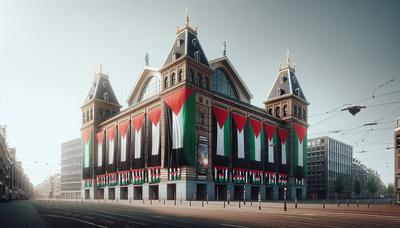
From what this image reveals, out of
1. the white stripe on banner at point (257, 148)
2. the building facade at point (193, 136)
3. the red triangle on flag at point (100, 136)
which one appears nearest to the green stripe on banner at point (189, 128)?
the building facade at point (193, 136)

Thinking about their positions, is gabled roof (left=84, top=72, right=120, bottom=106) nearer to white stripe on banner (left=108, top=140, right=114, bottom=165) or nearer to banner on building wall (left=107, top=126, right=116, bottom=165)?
banner on building wall (left=107, top=126, right=116, bottom=165)

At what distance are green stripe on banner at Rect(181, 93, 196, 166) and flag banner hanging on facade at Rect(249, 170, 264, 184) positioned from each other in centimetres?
1798

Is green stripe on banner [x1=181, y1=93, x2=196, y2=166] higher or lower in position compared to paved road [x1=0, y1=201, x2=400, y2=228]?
higher

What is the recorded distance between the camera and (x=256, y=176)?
66.2 meters

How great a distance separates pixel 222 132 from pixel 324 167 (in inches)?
3023

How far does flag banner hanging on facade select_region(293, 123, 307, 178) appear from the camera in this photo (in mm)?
76438

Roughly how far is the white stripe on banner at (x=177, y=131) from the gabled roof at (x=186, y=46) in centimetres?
1185

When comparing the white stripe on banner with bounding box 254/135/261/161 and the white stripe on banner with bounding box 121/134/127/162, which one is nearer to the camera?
the white stripe on banner with bounding box 254/135/261/161

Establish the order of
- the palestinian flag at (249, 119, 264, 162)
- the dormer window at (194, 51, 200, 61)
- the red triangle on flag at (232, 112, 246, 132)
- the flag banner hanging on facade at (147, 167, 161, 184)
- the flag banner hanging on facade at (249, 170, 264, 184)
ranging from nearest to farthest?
the flag banner hanging on facade at (147, 167, 161, 184) → the dormer window at (194, 51, 200, 61) → the red triangle on flag at (232, 112, 246, 132) → the flag banner hanging on facade at (249, 170, 264, 184) → the palestinian flag at (249, 119, 264, 162)

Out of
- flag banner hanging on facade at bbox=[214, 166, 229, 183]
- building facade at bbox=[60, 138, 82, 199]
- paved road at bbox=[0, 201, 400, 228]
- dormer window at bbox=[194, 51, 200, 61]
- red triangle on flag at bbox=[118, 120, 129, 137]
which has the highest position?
dormer window at bbox=[194, 51, 200, 61]

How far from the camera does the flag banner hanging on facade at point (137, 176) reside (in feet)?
203

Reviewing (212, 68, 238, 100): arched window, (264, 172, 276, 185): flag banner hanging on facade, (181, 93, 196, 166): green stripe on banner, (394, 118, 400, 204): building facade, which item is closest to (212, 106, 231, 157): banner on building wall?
(181, 93, 196, 166): green stripe on banner

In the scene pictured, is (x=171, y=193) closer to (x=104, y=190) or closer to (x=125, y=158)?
(x=125, y=158)

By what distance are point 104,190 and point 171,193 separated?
92.1ft
